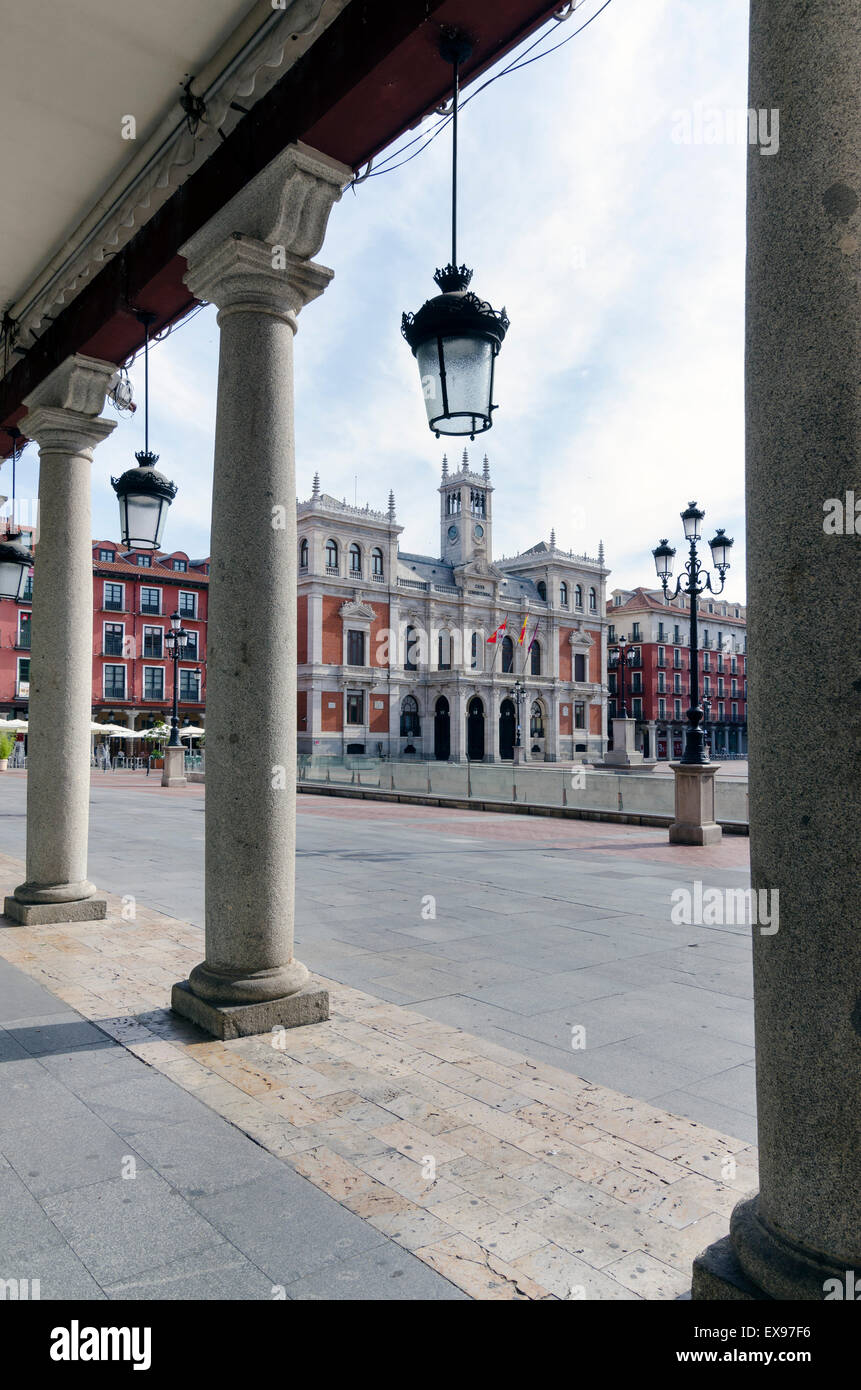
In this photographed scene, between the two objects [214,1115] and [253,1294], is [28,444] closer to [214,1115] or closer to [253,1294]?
[214,1115]

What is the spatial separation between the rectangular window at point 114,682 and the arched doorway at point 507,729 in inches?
947

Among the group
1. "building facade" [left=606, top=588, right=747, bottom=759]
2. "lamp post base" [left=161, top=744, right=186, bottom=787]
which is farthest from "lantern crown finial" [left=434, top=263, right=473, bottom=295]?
"building facade" [left=606, top=588, right=747, bottom=759]

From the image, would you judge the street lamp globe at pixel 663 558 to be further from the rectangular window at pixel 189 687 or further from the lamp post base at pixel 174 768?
the rectangular window at pixel 189 687

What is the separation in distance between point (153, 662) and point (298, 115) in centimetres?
5247

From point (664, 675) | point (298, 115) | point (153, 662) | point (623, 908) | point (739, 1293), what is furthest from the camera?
point (664, 675)

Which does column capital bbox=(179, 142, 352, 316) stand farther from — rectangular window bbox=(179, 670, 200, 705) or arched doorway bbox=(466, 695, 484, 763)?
arched doorway bbox=(466, 695, 484, 763)

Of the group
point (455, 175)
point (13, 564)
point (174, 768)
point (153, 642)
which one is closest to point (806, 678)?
point (455, 175)

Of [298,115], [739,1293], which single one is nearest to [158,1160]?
[739,1293]

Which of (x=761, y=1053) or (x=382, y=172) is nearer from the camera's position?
(x=761, y=1053)

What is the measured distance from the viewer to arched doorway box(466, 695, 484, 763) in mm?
57344

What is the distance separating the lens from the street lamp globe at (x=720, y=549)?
15.3 meters

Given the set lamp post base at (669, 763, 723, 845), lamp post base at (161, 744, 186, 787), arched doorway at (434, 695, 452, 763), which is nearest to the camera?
lamp post base at (669, 763, 723, 845)

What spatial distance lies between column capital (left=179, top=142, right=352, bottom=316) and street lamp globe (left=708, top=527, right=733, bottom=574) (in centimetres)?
1205

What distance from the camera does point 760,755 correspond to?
79.2 inches
